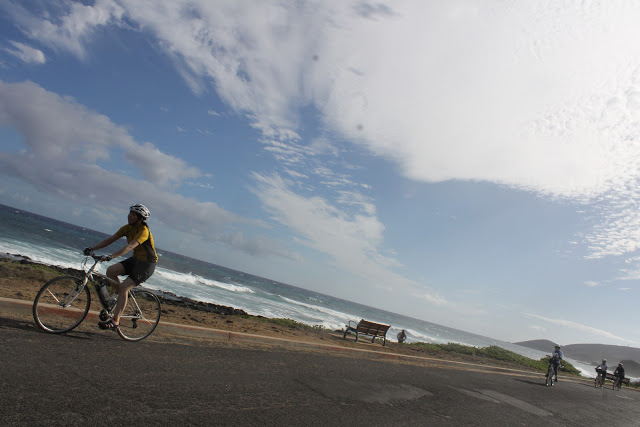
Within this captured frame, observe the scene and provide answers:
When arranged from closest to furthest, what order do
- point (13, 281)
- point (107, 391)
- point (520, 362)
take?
1. point (107, 391)
2. point (13, 281)
3. point (520, 362)

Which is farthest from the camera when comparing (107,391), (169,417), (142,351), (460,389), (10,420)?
(460,389)

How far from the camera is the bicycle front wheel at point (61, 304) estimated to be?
494 centimetres

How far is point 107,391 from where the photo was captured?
11.5 feet

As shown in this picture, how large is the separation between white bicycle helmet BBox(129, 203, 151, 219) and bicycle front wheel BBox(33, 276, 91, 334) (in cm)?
124

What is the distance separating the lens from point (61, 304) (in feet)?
17.1

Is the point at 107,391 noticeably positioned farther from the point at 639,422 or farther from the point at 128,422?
the point at 639,422

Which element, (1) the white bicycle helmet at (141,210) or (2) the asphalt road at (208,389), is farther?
(1) the white bicycle helmet at (141,210)

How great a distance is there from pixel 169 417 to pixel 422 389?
16.7 ft

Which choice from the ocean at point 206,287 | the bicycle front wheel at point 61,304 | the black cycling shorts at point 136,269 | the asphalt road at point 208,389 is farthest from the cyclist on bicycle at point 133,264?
the ocean at point 206,287

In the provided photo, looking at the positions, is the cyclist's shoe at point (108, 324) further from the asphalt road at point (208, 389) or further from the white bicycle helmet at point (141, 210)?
the white bicycle helmet at point (141, 210)

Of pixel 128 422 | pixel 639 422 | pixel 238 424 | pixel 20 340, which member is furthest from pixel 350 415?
pixel 639 422

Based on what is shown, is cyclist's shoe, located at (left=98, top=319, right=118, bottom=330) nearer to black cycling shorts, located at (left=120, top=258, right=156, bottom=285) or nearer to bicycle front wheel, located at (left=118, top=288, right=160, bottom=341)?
bicycle front wheel, located at (left=118, top=288, right=160, bottom=341)

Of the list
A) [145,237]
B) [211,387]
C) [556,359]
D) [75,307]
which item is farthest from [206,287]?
[211,387]

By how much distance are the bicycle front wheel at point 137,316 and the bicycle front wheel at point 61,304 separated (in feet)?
1.88
